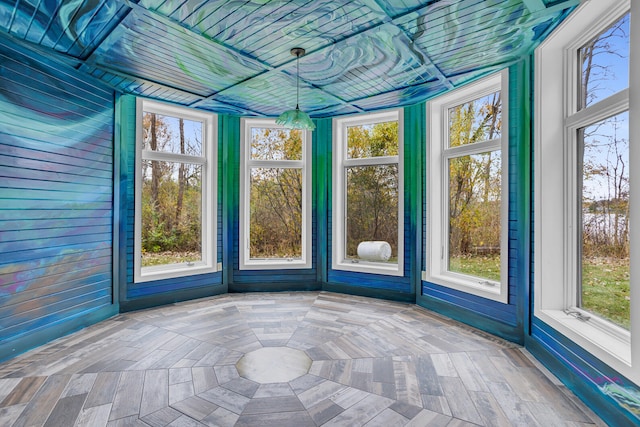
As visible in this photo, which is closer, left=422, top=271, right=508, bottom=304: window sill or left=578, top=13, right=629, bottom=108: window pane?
left=578, top=13, right=629, bottom=108: window pane

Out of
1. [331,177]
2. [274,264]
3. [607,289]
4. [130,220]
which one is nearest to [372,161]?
[331,177]

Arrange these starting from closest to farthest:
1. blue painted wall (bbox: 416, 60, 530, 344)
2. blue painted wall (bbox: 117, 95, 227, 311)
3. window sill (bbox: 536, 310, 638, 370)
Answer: window sill (bbox: 536, 310, 638, 370) → blue painted wall (bbox: 416, 60, 530, 344) → blue painted wall (bbox: 117, 95, 227, 311)

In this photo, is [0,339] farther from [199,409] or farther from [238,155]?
[238,155]

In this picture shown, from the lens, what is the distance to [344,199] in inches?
191

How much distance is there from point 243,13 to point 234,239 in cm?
301

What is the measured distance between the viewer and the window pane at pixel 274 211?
4898 mm

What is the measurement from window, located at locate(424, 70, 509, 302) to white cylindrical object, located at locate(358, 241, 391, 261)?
662 mm

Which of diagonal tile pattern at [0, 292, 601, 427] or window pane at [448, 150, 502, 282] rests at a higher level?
window pane at [448, 150, 502, 282]

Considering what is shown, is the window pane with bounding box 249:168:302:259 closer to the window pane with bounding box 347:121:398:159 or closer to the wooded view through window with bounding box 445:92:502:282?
the window pane with bounding box 347:121:398:159

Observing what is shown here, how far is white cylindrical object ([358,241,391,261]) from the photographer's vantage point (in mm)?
4594

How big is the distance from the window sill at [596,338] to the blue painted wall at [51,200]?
4.08 m

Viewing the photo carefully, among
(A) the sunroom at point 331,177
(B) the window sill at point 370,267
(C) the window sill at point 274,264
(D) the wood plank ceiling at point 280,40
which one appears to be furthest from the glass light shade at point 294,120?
(C) the window sill at point 274,264

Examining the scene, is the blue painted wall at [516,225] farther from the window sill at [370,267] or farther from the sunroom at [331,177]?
the window sill at [370,267]

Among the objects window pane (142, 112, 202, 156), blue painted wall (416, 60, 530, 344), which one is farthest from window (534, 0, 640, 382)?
window pane (142, 112, 202, 156)
